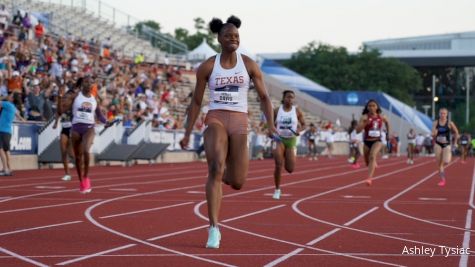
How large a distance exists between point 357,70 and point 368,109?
311ft

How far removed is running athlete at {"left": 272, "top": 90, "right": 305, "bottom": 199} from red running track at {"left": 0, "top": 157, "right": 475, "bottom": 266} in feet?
2.04

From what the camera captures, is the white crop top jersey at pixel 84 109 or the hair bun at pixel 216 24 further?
the white crop top jersey at pixel 84 109

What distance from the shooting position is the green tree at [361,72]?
4572 inches

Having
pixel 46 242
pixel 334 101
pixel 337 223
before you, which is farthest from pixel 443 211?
pixel 334 101

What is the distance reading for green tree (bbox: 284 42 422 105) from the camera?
381 ft

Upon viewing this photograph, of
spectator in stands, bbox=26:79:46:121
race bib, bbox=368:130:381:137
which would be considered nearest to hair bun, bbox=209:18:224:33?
race bib, bbox=368:130:381:137

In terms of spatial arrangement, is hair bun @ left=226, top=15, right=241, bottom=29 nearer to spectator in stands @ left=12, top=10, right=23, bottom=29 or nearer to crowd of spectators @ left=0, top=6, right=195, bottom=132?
crowd of spectators @ left=0, top=6, right=195, bottom=132

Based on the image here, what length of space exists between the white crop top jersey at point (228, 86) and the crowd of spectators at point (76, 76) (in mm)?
16092

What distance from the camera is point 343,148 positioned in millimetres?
72625

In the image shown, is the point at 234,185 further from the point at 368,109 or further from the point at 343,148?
the point at 343,148

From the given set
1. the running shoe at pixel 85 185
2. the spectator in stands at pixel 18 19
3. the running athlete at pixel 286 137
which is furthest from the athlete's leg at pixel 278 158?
the spectator in stands at pixel 18 19

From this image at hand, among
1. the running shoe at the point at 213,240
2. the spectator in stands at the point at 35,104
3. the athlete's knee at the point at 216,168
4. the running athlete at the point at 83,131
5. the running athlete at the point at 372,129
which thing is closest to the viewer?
the running shoe at the point at 213,240

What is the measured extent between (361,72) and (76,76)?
85586 millimetres

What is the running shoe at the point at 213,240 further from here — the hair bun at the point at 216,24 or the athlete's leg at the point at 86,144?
the athlete's leg at the point at 86,144
